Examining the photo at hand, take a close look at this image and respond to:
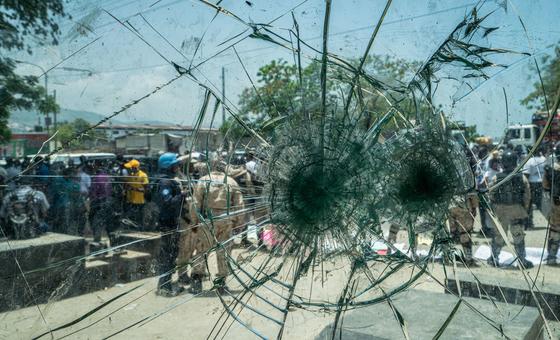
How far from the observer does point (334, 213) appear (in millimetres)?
2398

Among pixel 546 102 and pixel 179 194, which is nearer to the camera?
pixel 546 102

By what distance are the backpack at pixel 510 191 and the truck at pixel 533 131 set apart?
184 mm

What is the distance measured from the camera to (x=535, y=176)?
8.53 ft

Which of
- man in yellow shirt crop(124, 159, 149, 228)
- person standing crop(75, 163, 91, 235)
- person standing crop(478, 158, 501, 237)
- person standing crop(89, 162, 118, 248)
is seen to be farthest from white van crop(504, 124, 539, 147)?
person standing crop(75, 163, 91, 235)

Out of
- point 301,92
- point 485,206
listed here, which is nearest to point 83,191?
point 301,92

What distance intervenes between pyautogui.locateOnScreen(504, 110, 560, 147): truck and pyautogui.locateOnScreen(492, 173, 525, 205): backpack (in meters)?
0.18

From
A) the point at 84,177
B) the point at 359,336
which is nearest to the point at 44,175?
the point at 84,177

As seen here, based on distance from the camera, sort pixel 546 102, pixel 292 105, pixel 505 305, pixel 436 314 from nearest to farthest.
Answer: pixel 546 102 → pixel 292 105 → pixel 505 305 → pixel 436 314

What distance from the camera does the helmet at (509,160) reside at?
2.47 metres

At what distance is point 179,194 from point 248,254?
47 cm

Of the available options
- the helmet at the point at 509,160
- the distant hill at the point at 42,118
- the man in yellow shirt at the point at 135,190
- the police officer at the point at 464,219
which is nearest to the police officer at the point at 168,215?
the man in yellow shirt at the point at 135,190

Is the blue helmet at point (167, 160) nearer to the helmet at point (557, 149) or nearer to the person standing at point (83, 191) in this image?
the person standing at point (83, 191)

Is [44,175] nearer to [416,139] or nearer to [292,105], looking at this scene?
[292,105]

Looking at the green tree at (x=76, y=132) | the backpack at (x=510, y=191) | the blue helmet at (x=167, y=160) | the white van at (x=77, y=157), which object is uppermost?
the green tree at (x=76, y=132)
